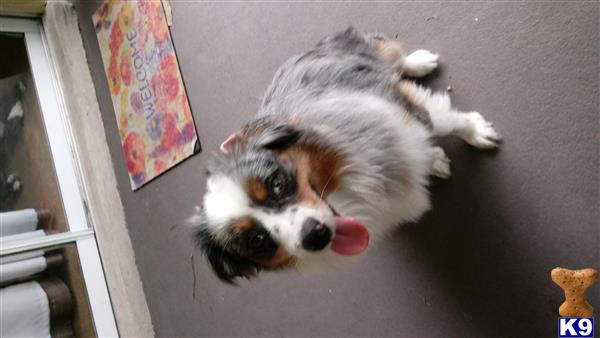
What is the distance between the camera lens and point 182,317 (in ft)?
9.78

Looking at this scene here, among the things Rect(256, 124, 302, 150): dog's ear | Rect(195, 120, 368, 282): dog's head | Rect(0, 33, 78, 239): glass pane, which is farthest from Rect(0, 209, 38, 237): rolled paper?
Rect(256, 124, 302, 150): dog's ear

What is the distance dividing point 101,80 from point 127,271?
1.38 m

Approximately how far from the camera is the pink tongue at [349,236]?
1430mm

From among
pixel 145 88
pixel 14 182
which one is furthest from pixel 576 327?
pixel 14 182

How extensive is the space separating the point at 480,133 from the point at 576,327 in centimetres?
72

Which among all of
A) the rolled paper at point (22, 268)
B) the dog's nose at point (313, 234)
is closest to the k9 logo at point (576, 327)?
the dog's nose at point (313, 234)

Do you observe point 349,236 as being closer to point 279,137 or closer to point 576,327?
point 279,137

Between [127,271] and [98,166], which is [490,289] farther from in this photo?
[98,166]

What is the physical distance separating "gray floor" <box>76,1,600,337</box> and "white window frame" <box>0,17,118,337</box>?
2.85 feet

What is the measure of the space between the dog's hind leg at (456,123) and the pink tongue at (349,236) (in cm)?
58

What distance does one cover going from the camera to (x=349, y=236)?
144cm

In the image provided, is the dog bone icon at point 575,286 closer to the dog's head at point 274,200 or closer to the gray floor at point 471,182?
the gray floor at point 471,182

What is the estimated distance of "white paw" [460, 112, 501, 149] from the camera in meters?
1.79

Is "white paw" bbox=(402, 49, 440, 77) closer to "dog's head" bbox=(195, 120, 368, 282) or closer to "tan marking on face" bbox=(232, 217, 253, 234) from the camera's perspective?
"dog's head" bbox=(195, 120, 368, 282)
